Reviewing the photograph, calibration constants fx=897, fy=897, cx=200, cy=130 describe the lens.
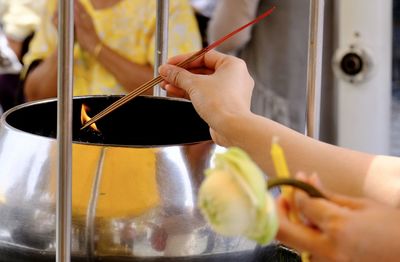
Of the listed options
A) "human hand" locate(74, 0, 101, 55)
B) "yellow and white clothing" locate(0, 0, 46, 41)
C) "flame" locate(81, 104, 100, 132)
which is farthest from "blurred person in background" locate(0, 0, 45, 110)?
"flame" locate(81, 104, 100, 132)

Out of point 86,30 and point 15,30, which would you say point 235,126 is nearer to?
point 86,30

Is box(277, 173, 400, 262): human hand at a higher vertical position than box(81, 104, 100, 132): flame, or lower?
lower

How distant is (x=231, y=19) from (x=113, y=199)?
1.37 m

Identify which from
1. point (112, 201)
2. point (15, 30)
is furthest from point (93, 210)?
point (15, 30)

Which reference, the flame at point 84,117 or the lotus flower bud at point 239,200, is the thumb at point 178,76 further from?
the lotus flower bud at point 239,200

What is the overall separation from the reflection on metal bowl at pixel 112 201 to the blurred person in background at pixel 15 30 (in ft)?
5.29

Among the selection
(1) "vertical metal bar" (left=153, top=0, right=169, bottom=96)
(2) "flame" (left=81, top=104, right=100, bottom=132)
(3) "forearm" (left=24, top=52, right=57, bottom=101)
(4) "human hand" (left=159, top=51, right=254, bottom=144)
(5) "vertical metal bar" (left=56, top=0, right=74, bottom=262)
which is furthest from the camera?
(3) "forearm" (left=24, top=52, right=57, bottom=101)

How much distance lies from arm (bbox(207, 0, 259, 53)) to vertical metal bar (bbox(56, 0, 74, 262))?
1393mm

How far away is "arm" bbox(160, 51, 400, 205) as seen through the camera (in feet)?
2.83

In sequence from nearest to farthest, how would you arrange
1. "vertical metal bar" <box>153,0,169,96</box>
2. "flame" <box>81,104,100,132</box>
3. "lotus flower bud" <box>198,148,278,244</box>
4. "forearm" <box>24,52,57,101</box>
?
"lotus flower bud" <box>198,148,278,244</box> → "flame" <box>81,104,100,132</box> → "vertical metal bar" <box>153,0,169,96</box> → "forearm" <box>24,52,57,101</box>

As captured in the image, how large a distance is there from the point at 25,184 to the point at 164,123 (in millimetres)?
245

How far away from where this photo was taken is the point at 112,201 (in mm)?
868

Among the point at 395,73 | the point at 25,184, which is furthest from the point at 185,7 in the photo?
the point at 25,184

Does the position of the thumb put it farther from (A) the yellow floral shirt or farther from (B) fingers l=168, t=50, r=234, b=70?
(A) the yellow floral shirt
